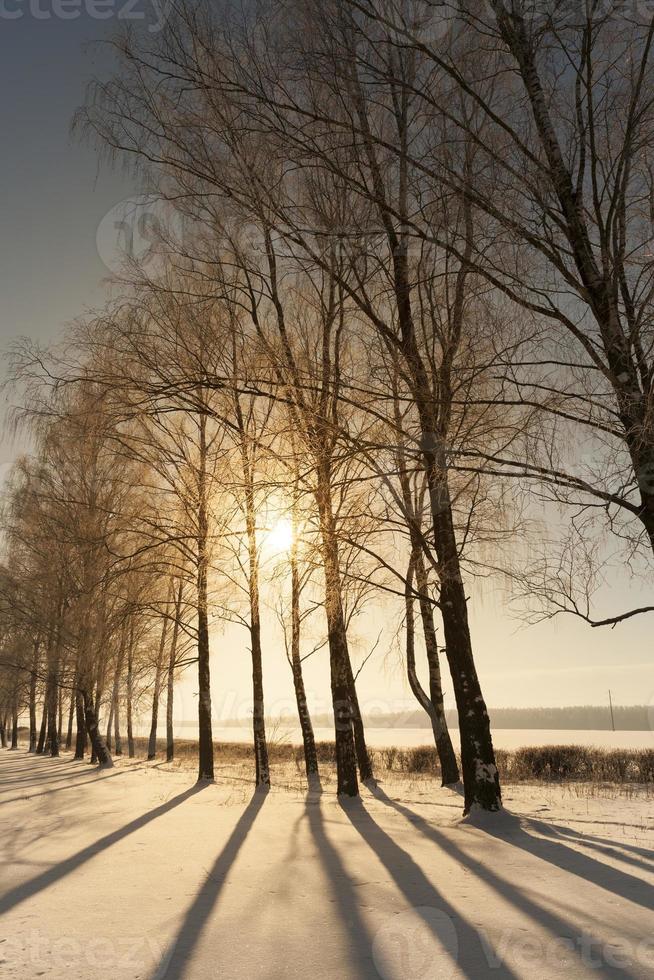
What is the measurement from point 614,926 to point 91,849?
16.6 feet

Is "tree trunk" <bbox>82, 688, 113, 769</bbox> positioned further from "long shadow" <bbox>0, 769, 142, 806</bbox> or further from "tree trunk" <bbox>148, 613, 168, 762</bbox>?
"long shadow" <bbox>0, 769, 142, 806</bbox>

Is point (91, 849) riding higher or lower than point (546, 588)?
lower

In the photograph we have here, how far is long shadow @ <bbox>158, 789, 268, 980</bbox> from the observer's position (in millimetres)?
3541

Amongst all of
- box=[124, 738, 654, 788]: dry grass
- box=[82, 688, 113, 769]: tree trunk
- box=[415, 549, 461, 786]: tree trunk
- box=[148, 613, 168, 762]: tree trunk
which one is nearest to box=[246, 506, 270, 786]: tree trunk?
box=[124, 738, 654, 788]: dry grass

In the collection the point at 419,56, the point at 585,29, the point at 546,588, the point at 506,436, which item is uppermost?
the point at 419,56

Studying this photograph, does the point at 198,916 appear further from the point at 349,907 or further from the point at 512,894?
the point at 512,894

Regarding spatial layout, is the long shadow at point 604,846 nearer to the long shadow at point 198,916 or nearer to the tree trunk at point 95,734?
the long shadow at point 198,916

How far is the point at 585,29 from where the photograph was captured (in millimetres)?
4660

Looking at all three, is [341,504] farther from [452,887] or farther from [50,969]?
[50,969]

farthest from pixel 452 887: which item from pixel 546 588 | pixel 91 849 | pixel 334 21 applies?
pixel 334 21

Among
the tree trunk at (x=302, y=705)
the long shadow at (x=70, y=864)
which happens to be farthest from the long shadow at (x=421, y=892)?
the tree trunk at (x=302, y=705)

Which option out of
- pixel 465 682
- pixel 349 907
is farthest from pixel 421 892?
pixel 465 682

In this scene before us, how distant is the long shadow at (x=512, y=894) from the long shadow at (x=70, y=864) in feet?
10.7

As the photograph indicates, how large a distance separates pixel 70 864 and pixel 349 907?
299 centimetres
